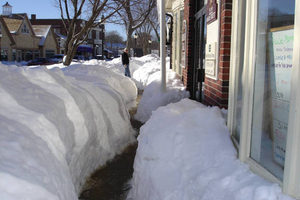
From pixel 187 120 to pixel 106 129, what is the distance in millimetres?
2040

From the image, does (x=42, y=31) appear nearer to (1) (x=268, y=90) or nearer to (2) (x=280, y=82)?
(1) (x=268, y=90)

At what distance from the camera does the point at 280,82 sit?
220cm

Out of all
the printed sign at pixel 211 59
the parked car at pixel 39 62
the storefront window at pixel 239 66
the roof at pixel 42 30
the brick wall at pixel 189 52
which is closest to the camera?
the storefront window at pixel 239 66

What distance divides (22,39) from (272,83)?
134ft

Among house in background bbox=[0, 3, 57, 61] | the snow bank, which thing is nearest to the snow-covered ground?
the snow bank

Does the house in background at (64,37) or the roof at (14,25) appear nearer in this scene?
the roof at (14,25)

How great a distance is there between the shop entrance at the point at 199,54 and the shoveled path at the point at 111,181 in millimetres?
2480

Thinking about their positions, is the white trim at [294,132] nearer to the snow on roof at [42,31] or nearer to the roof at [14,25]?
the roof at [14,25]

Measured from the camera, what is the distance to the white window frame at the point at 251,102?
6.07ft

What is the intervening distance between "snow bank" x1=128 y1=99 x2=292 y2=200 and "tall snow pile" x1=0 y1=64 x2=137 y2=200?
0.87m

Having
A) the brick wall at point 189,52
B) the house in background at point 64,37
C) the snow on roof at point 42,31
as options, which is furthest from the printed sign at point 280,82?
the snow on roof at point 42,31

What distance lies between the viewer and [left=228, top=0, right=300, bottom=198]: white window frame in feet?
6.07

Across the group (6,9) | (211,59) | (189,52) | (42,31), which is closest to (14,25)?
(6,9)

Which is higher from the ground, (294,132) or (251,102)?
(251,102)
